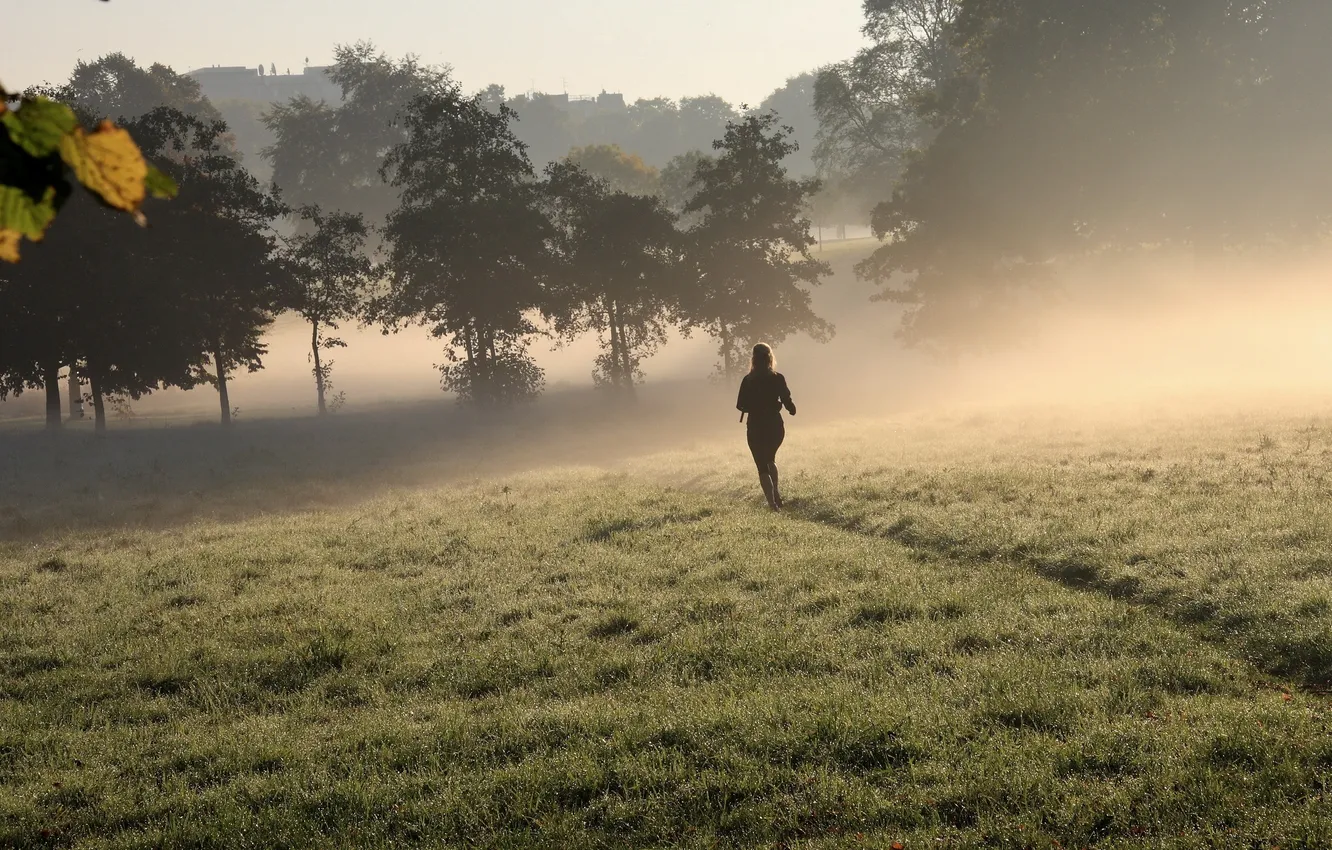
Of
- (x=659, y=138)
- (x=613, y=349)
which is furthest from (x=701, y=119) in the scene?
(x=613, y=349)

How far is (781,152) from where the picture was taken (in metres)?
48.8

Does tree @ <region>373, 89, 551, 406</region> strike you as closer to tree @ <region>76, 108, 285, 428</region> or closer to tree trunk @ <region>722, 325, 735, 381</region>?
Answer: tree @ <region>76, 108, 285, 428</region>

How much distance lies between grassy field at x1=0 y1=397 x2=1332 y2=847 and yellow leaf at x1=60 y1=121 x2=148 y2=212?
524cm

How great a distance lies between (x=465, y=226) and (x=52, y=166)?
4561 centimetres

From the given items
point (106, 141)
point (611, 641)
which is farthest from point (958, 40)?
point (106, 141)

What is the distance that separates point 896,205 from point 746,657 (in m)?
45.0

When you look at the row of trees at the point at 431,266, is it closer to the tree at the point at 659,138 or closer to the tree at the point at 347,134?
the tree at the point at 347,134

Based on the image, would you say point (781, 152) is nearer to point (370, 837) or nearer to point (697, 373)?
point (697, 373)

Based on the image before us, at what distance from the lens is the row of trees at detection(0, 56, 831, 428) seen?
3919 cm

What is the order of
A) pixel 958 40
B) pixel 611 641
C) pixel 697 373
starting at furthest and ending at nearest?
pixel 697 373 < pixel 958 40 < pixel 611 641

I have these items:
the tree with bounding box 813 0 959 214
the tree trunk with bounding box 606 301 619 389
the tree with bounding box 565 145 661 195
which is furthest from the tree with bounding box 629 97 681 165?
→ the tree trunk with bounding box 606 301 619 389

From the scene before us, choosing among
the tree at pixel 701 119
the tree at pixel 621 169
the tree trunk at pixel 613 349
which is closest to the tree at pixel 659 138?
the tree at pixel 701 119

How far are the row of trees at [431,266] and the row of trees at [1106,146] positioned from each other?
23.2 feet

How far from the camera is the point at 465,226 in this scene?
4616 cm
